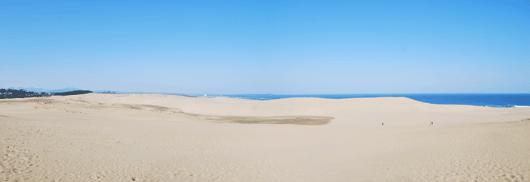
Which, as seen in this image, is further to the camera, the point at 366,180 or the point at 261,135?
the point at 261,135

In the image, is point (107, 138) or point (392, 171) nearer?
point (392, 171)

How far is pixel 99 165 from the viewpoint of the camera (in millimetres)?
7406

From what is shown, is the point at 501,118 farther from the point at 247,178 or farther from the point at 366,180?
the point at 247,178

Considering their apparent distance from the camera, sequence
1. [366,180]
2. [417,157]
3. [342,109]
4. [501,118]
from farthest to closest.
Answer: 1. [342,109]
2. [501,118]
3. [417,157]
4. [366,180]

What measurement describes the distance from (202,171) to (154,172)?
4.36 ft

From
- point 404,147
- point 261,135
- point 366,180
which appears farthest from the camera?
point 261,135

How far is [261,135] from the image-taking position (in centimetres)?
1461

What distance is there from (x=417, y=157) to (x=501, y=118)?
20997mm

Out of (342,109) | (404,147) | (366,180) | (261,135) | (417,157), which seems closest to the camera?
(366,180)

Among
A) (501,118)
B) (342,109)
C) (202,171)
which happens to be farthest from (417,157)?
(342,109)

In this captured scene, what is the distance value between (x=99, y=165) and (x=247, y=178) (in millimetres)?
4275

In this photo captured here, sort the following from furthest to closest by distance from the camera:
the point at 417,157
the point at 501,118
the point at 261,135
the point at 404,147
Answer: the point at 501,118, the point at 261,135, the point at 404,147, the point at 417,157

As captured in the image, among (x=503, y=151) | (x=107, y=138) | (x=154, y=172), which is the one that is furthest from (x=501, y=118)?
(x=107, y=138)

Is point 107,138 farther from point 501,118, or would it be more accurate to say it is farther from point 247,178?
point 501,118
